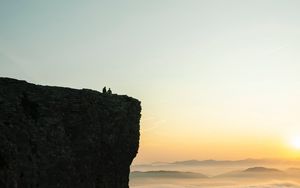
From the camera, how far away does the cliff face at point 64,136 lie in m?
17.5

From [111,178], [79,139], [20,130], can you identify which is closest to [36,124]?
[20,130]

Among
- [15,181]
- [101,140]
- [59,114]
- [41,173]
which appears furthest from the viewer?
[101,140]

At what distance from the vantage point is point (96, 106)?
2142 centimetres

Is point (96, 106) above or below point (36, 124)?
above

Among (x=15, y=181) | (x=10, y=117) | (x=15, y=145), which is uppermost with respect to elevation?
(x=10, y=117)

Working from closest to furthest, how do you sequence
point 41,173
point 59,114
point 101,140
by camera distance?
point 41,173 → point 59,114 → point 101,140

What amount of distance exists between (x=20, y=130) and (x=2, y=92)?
67.7 inches

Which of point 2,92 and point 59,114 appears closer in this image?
point 2,92

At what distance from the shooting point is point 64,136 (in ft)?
64.6

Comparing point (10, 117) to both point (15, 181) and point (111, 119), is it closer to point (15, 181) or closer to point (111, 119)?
point (15, 181)

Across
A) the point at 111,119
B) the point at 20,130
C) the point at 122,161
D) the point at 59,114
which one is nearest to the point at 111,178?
the point at 122,161

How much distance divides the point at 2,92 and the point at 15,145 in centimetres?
231

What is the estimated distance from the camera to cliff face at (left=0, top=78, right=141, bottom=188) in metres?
17.5

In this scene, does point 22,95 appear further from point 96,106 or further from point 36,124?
point 96,106
